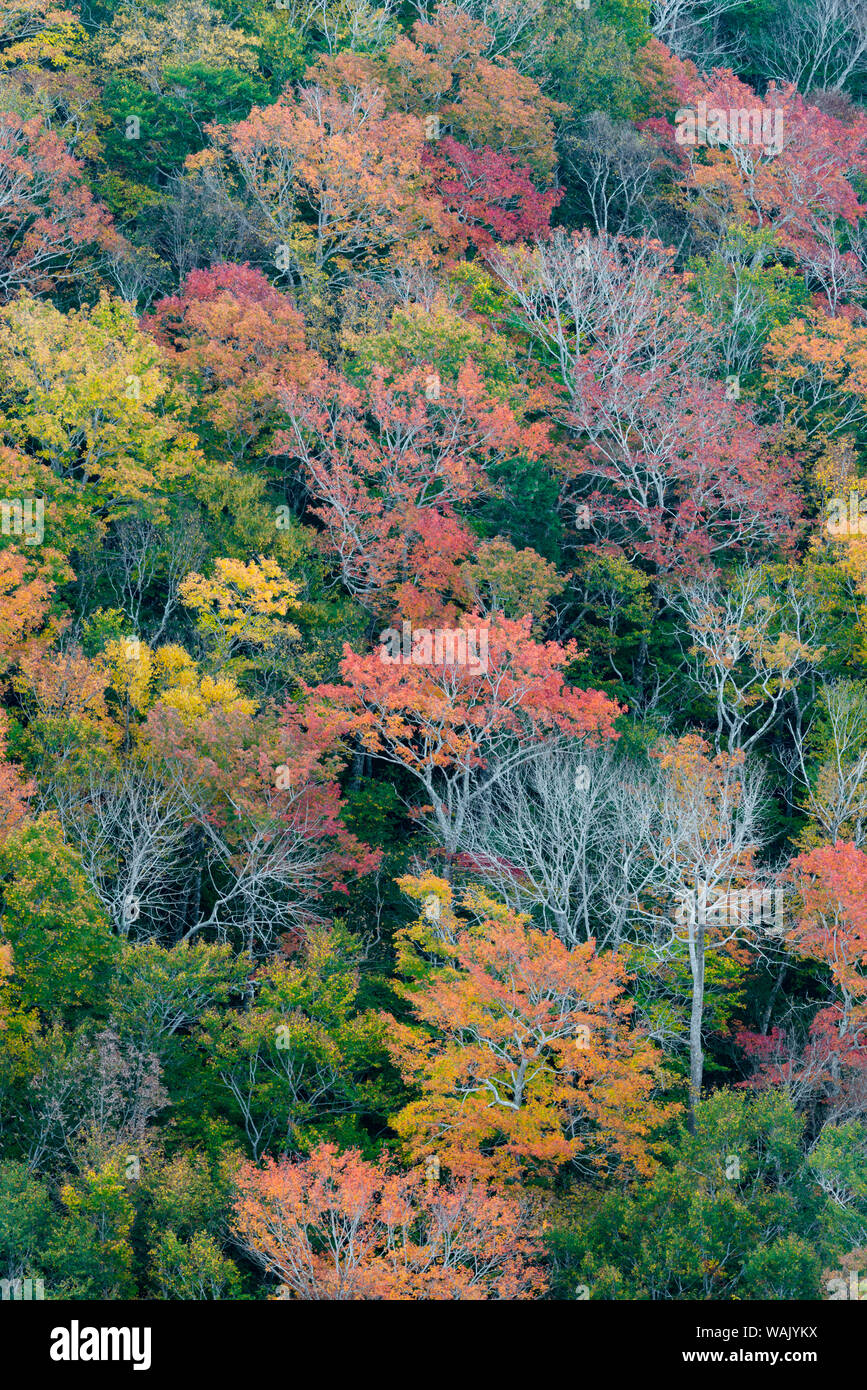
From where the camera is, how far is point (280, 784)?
33.0m

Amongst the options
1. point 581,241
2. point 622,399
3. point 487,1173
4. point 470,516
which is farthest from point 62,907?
point 581,241

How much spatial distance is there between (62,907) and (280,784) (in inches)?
209

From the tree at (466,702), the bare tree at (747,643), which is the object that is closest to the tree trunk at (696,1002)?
the tree at (466,702)

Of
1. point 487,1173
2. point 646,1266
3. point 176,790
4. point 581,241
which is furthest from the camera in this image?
point 581,241

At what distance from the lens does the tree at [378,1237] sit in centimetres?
2695

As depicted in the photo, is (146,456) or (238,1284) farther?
(146,456)

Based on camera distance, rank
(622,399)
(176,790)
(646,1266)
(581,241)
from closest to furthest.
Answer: (646,1266)
(176,790)
(622,399)
(581,241)

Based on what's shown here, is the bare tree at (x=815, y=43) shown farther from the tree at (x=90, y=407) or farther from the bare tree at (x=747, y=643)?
the tree at (x=90, y=407)

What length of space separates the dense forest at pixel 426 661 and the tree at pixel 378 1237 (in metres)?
0.13

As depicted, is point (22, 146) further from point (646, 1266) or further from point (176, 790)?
point (646, 1266)

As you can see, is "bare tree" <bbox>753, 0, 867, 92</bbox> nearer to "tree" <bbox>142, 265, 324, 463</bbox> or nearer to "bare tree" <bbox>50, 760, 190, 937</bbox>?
"tree" <bbox>142, 265, 324, 463</bbox>

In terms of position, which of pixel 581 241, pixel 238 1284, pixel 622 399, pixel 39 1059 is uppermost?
pixel 581 241

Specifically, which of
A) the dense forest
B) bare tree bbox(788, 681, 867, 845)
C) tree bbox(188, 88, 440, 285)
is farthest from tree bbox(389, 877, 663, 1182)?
tree bbox(188, 88, 440, 285)

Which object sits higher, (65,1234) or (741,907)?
(741,907)
